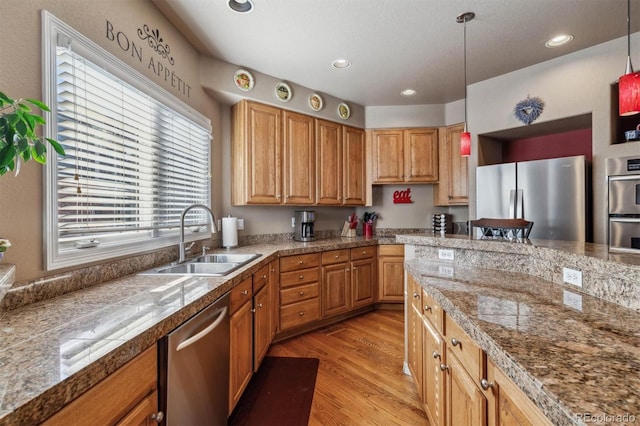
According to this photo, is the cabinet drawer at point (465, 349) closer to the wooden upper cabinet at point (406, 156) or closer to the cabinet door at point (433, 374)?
the cabinet door at point (433, 374)

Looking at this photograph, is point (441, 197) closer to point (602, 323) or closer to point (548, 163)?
point (548, 163)

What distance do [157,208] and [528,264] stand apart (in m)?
2.39

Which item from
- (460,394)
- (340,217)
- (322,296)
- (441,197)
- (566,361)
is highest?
(441,197)

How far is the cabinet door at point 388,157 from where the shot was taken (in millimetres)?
4055

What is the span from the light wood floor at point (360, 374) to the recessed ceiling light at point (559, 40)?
306 cm

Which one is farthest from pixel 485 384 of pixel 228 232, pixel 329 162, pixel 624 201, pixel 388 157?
pixel 388 157

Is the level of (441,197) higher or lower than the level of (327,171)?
lower

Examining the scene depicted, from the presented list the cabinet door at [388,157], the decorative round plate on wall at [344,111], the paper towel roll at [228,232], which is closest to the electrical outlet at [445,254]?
the paper towel roll at [228,232]

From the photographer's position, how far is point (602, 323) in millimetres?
895

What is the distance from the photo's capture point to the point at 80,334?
2.88 feet

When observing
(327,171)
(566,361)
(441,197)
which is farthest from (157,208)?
(441,197)

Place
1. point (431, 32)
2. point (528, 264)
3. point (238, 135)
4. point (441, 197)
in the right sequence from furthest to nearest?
1. point (441, 197)
2. point (238, 135)
3. point (431, 32)
4. point (528, 264)

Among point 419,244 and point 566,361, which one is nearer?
point 566,361

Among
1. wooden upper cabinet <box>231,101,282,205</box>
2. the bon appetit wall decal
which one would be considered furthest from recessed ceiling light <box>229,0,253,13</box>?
wooden upper cabinet <box>231,101,282,205</box>
